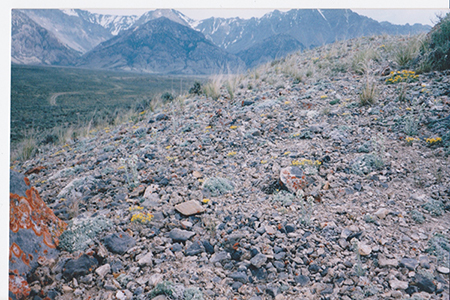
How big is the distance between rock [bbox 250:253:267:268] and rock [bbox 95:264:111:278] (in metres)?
1.42

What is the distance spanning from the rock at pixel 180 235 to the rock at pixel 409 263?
203cm

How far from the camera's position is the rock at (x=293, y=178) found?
3186 mm

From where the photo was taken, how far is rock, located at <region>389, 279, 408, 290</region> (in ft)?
6.21

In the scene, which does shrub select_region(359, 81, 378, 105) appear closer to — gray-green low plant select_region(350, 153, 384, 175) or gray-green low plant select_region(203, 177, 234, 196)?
gray-green low plant select_region(350, 153, 384, 175)

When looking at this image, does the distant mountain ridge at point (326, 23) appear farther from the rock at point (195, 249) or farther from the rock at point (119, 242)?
the rock at point (119, 242)

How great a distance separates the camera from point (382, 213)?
2.62 m

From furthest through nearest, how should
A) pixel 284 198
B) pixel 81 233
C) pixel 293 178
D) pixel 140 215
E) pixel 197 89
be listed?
1. pixel 197 89
2. pixel 293 178
3. pixel 284 198
4. pixel 140 215
5. pixel 81 233

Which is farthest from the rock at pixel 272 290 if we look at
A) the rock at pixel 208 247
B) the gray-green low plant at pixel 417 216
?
the gray-green low plant at pixel 417 216

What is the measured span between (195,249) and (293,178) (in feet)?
5.24

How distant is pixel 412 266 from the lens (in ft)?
6.63

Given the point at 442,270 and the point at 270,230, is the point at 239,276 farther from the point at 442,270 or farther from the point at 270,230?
the point at 442,270

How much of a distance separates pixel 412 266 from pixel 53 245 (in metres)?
3.45

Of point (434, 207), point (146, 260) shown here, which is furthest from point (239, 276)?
point (434, 207)

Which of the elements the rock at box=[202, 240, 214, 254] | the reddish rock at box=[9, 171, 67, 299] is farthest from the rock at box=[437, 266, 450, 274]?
the reddish rock at box=[9, 171, 67, 299]
